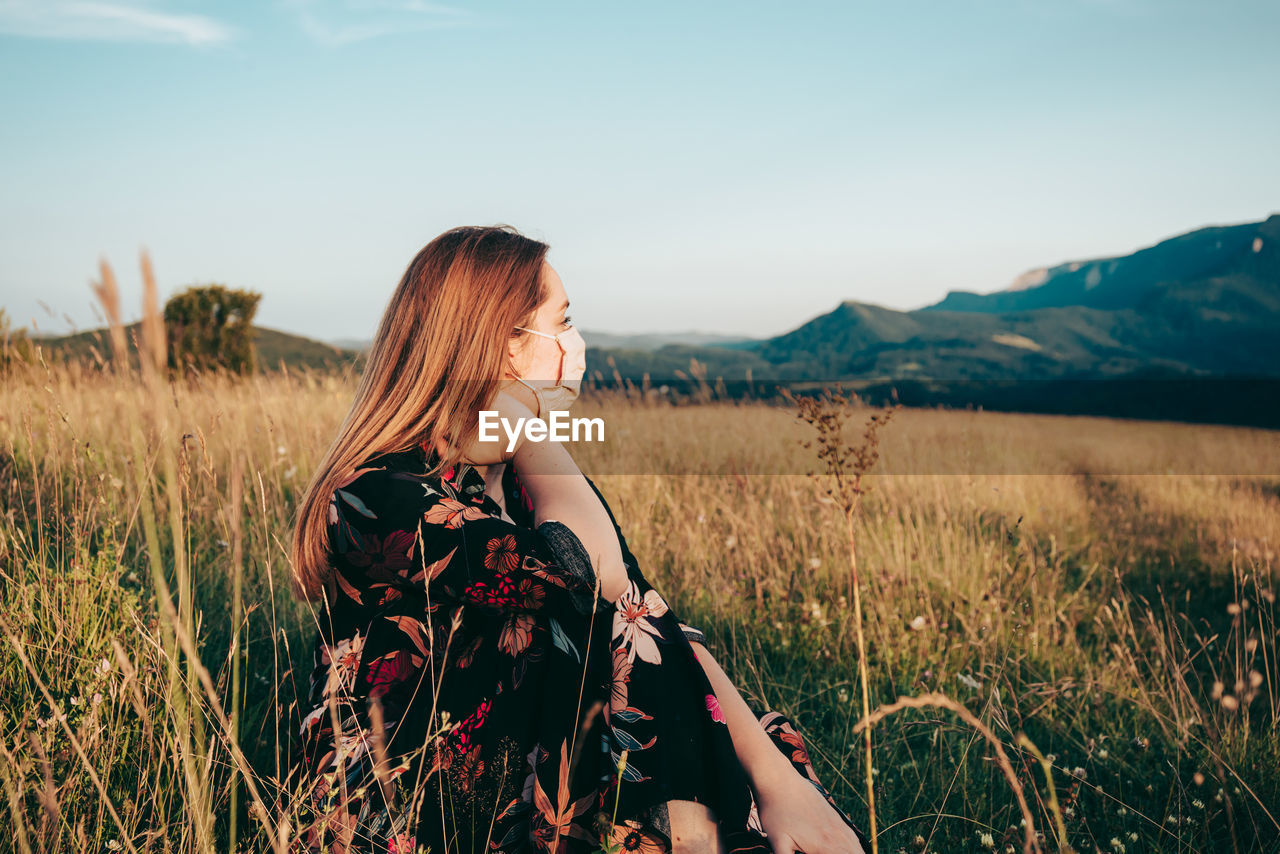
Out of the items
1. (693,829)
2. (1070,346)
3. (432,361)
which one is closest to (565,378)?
(432,361)

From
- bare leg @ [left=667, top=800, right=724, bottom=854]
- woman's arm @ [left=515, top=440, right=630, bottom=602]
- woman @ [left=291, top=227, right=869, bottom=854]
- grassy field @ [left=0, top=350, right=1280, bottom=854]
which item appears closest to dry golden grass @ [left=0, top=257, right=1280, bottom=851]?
grassy field @ [left=0, top=350, right=1280, bottom=854]

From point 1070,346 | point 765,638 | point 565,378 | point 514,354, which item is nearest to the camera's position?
point 514,354

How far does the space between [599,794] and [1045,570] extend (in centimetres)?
311

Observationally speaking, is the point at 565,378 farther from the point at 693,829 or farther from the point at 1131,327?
the point at 1131,327

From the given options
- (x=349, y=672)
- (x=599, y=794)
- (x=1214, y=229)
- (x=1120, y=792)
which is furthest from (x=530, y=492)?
(x=1214, y=229)

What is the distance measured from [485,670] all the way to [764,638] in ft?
5.81

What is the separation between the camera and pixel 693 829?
3.98 feet

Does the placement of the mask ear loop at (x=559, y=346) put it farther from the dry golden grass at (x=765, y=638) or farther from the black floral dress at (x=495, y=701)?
the dry golden grass at (x=765, y=638)

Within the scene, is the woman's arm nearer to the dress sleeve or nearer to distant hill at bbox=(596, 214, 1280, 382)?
the dress sleeve

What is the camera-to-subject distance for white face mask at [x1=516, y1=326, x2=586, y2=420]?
6.15ft

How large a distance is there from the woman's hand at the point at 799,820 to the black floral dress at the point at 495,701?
3cm

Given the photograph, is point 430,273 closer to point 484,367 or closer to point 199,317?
point 484,367

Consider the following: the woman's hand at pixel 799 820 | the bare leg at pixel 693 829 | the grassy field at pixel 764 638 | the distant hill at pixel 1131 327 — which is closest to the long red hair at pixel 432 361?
the grassy field at pixel 764 638

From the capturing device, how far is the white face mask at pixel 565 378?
1876 mm
